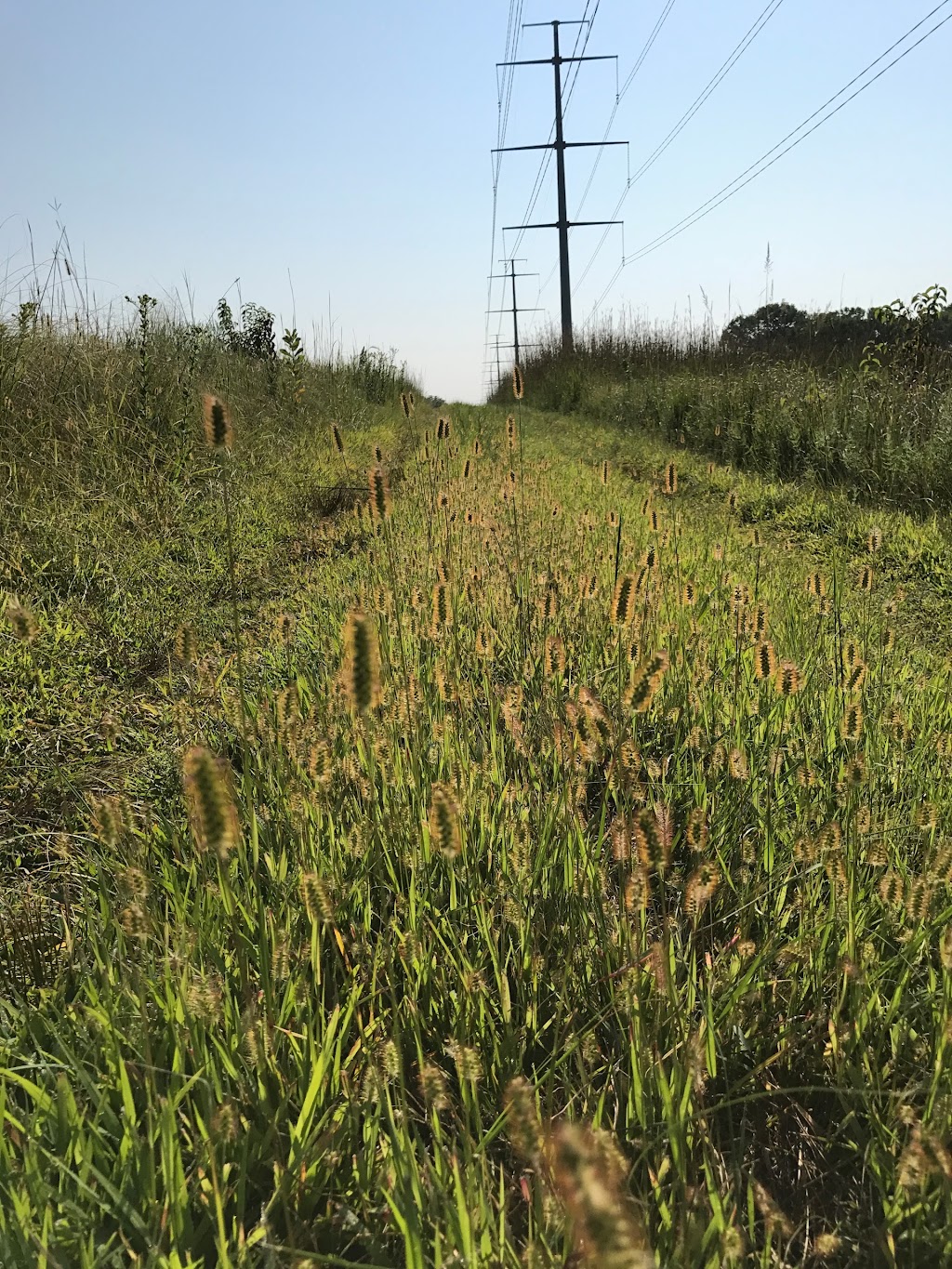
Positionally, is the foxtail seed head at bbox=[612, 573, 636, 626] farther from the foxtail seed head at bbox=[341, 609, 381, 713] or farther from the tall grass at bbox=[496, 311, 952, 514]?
the tall grass at bbox=[496, 311, 952, 514]

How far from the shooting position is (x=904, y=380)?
7234 millimetres

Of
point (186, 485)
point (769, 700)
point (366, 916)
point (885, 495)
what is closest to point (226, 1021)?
point (366, 916)

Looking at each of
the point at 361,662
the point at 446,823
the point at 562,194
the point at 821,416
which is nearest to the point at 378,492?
the point at 361,662

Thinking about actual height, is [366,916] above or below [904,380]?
below

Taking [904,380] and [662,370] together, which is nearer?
[904,380]

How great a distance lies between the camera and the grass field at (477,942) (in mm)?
881

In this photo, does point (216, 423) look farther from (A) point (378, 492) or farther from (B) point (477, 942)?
(B) point (477, 942)

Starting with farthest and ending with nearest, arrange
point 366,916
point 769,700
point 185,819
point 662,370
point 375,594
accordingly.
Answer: point 662,370 → point 375,594 → point 769,700 → point 185,819 → point 366,916

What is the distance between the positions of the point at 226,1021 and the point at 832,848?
89 cm

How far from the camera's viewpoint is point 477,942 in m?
1.34

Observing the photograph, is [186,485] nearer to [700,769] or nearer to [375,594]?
[375,594]

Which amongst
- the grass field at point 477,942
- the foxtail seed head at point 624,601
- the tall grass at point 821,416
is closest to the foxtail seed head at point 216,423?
the grass field at point 477,942

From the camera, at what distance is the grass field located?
2.89 feet

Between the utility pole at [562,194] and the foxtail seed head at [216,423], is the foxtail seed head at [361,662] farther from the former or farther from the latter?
the utility pole at [562,194]
